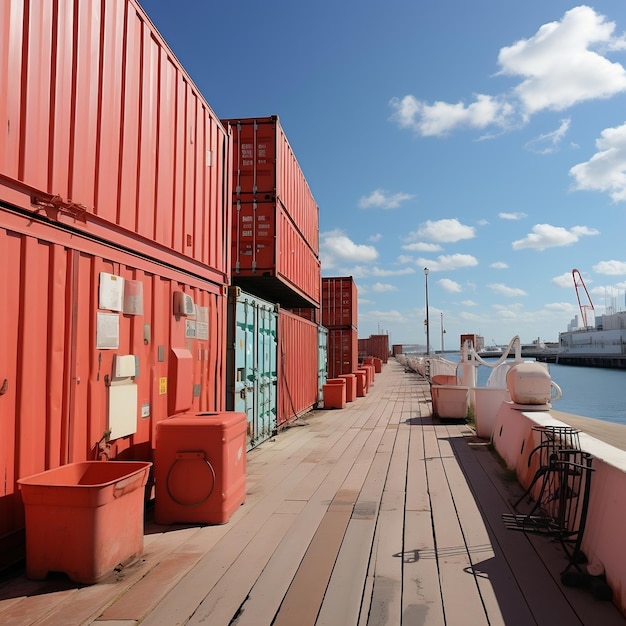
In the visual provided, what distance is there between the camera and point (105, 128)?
194 inches

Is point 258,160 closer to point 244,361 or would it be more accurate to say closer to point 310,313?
point 244,361

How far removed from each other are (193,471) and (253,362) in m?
4.44

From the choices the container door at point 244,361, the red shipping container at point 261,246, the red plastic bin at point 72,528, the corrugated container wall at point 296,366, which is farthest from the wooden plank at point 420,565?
the red shipping container at point 261,246

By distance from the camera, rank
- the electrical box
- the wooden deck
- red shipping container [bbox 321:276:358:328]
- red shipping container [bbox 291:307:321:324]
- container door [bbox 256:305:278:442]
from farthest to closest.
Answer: red shipping container [bbox 321:276:358:328] → red shipping container [bbox 291:307:321:324] → container door [bbox 256:305:278:442] → the electrical box → the wooden deck

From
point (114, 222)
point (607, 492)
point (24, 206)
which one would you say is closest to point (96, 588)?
point (24, 206)

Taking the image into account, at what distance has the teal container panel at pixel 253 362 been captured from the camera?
27.7 feet

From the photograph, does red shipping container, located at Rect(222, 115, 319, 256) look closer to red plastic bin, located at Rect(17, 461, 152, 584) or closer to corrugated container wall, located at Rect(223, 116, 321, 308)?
corrugated container wall, located at Rect(223, 116, 321, 308)

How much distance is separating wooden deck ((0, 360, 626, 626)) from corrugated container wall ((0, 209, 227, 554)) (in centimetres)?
91

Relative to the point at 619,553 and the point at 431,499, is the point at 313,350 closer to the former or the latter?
the point at 431,499

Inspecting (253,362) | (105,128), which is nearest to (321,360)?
(253,362)

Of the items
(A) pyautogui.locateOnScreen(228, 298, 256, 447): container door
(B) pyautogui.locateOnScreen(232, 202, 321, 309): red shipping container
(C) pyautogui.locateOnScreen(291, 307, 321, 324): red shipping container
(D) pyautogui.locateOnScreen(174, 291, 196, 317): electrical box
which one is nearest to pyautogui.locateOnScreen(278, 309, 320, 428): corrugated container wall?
(B) pyautogui.locateOnScreen(232, 202, 321, 309): red shipping container

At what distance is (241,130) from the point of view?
11508 millimetres

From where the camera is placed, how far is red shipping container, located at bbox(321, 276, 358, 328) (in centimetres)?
2498

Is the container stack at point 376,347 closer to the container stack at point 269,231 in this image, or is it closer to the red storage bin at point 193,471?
the container stack at point 269,231
